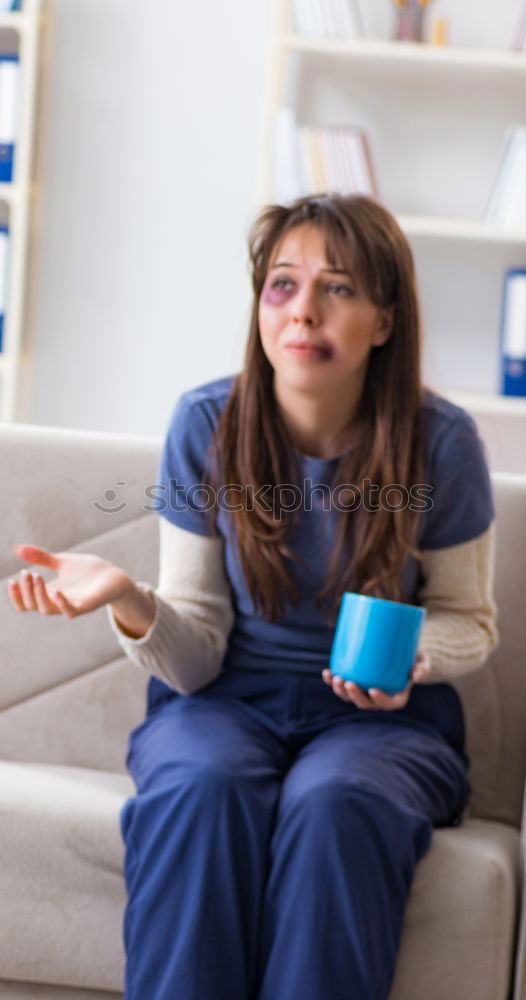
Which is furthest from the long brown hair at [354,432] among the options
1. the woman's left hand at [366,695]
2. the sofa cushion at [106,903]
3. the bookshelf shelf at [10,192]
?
the bookshelf shelf at [10,192]

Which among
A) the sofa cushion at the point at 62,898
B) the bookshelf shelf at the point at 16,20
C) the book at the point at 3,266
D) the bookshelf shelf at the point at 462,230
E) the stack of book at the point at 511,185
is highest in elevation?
the bookshelf shelf at the point at 16,20

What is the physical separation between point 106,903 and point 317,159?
2.24 m

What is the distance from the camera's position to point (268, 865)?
1315 mm

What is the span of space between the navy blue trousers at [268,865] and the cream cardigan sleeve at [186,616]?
0.37ft

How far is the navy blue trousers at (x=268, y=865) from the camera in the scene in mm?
1229

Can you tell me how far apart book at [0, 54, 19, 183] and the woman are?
190cm

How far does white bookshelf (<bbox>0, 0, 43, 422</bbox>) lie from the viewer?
10.9 feet

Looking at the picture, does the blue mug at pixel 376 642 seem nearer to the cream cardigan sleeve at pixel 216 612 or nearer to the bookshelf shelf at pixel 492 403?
the cream cardigan sleeve at pixel 216 612

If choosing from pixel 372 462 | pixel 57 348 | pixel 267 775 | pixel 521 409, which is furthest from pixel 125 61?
pixel 267 775

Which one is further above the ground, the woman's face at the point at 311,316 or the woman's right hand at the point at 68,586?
the woman's face at the point at 311,316

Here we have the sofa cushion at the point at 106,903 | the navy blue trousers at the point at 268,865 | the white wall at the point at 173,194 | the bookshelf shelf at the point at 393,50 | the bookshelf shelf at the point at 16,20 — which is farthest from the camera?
the white wall at the point at 173,194

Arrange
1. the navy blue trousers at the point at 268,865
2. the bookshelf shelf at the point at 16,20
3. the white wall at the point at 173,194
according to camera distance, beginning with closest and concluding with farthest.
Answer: the navy blue trousers at the point at 268,865, the bookshelf shelf at the point at 16,20, the white wall at the point at 173,194

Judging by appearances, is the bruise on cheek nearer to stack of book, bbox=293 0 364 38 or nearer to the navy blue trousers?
the navy blue trousers

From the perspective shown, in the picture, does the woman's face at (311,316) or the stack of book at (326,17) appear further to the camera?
the stack of book at (326,17)
